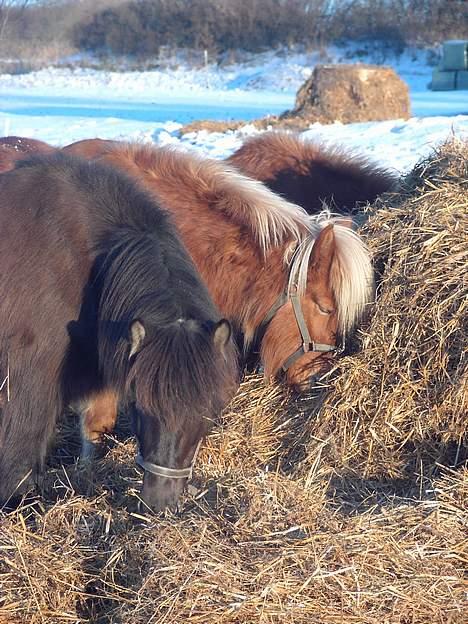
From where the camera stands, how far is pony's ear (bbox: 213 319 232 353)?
2.82m

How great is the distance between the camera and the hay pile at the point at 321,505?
2578 millimetres

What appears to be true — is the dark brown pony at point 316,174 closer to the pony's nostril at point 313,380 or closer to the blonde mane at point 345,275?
the blonde mane at point 345,275

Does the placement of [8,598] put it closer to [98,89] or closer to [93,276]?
[93,276]

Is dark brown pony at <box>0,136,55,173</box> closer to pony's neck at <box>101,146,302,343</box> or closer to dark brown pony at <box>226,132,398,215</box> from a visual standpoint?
pony's neck at <box>101,146,302,343</box>

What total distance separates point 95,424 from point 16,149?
101 inches

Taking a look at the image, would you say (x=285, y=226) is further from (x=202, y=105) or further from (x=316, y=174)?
(x=202, y=105)

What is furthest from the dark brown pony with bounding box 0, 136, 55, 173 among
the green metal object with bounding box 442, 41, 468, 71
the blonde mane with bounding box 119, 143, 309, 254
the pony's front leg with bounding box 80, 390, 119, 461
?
the green metal object with bounding box 442, 41, 468, 71

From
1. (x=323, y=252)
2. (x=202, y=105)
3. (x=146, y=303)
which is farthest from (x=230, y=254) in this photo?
(x=202, y=105)

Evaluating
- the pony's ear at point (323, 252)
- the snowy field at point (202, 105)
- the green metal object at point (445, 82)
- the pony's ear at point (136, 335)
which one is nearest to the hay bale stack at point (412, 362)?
the pony's ear at point (323, 252)

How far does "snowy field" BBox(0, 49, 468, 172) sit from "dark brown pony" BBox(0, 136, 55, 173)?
80 centimetres

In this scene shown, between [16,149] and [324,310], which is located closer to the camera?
[324,310]

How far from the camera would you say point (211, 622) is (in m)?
2.46

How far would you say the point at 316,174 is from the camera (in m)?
5.57

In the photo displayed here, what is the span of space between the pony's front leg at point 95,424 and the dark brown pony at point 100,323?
0.20 m
